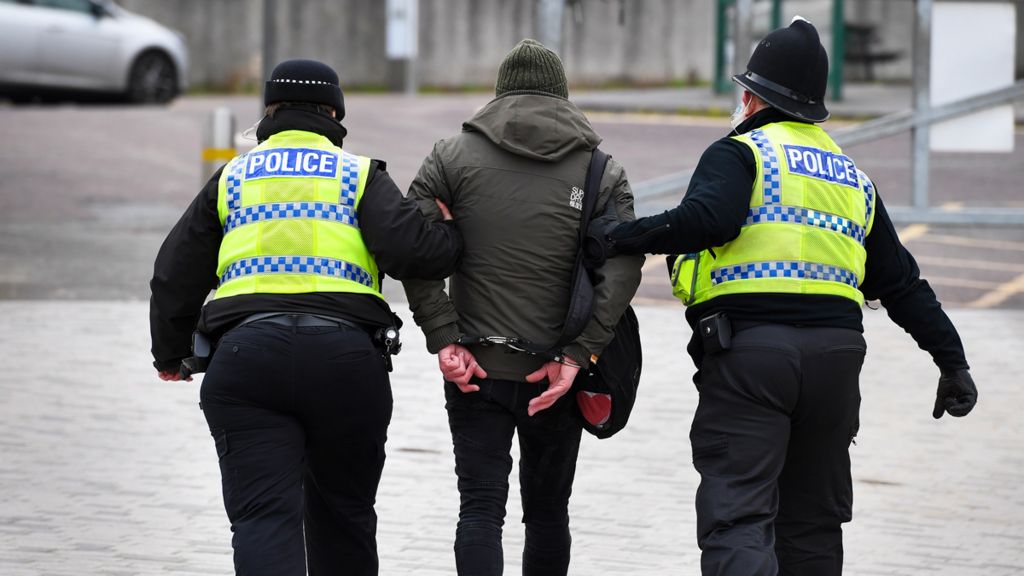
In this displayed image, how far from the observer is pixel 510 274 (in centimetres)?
463

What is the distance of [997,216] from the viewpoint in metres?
11.9

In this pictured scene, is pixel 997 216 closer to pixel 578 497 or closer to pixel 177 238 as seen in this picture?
pixel 578 497

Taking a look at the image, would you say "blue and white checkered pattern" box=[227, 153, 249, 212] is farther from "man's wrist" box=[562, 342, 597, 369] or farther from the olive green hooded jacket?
"man's wrist" box=[562, 342, 597, 369]

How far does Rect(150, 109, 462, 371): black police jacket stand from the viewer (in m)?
4.38

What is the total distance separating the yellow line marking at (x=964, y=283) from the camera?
39.1ft

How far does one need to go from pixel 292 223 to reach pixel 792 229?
1.31 metres

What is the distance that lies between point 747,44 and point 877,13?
17.8 meters

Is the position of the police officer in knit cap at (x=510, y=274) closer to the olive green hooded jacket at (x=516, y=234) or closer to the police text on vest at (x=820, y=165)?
the olive green hooded jacket at (x=516, y=234)

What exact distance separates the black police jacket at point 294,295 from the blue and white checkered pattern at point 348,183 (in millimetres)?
29

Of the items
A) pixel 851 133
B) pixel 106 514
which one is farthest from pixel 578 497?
pixel 851 133

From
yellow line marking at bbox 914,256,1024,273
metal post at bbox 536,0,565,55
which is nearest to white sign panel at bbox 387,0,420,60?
yellow line marking at bbox 914,256,1024,273

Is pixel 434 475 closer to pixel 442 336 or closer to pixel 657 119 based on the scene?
pixel 442 336

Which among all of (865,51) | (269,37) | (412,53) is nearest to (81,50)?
(412,53)

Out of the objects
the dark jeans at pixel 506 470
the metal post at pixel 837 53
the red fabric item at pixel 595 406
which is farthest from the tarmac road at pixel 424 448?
the metal post at pixel 837 53
